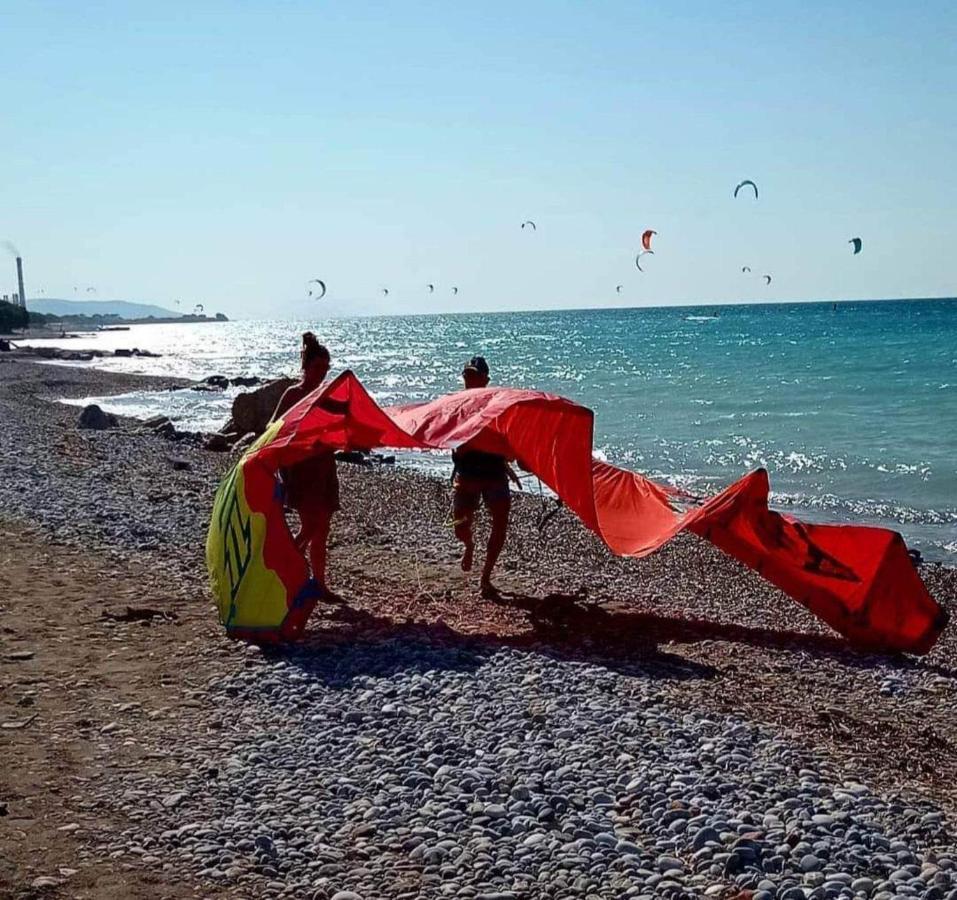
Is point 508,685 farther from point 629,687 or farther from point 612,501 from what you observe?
point 612,501

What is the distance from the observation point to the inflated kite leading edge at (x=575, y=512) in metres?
7.87

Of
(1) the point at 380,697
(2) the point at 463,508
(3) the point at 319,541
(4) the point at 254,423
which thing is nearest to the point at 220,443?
(4) the point at 254,423

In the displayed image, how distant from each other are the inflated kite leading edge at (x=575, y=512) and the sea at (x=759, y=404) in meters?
6.02

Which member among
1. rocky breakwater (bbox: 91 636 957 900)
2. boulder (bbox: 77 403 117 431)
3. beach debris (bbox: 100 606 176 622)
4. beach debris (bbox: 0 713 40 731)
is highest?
boulder (bbox: 77 403 117 431)

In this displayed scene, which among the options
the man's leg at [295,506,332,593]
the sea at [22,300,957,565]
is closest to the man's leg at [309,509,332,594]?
the man's leg at [295,506,332,593]

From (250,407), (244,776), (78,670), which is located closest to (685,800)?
(244,776)

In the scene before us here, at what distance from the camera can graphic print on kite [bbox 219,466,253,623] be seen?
296 inches

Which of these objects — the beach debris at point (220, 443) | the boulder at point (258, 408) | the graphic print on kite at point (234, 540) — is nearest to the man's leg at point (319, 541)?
the graphic print on kite at point (234, 540)

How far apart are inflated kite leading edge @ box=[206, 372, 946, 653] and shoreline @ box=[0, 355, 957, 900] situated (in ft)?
1.29

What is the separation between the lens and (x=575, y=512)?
8.62m

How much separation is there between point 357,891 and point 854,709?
12.4 feet

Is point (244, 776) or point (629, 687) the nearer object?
point (244, 776)

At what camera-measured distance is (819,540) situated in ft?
28.1

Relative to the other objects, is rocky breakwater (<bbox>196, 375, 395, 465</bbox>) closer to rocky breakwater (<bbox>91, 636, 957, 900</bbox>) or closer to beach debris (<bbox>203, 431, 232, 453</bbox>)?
beach debris (<bbox>203, 431, 232, 453</bbox>)
